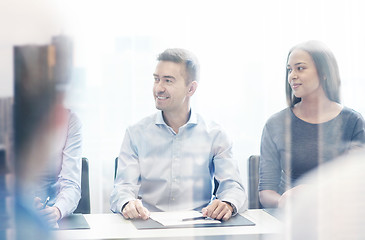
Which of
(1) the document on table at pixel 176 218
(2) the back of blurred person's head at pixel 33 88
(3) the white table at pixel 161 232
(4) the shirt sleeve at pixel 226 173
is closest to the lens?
(2) the back of blurred person's head at pixel 33 88

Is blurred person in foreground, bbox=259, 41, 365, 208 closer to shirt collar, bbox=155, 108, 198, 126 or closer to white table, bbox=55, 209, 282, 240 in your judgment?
shirt collar, bbox=155, 108, 198, 126

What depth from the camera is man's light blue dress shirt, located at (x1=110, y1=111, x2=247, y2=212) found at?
61.2 inches

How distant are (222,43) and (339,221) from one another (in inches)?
43.4

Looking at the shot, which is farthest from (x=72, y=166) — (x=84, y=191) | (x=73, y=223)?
(x=73, y=223)

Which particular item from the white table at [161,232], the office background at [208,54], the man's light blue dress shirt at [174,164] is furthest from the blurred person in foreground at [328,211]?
the office background at [208,54]

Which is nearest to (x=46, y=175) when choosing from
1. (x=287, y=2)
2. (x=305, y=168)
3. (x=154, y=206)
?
(x=154, y=206)

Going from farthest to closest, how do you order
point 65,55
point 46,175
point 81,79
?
point 81,79, point 46,175, point 65,55

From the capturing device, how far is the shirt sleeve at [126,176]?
4.66 feet

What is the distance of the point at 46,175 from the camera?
57.8 inches

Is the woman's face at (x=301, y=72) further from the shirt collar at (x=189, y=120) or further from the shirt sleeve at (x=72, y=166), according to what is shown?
the shirt sleeve at (x=72, y=166)

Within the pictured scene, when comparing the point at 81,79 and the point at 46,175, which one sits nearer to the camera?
the point at 46,175

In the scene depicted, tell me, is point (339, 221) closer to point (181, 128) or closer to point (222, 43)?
point (181, 128)

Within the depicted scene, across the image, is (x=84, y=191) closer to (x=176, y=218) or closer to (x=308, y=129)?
(x=176, y=218)

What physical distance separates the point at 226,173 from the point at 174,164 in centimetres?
19
